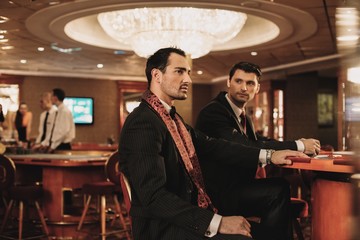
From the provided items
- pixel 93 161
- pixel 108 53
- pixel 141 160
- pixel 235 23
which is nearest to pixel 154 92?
pixel 141 160

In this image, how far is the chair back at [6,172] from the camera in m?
4.54

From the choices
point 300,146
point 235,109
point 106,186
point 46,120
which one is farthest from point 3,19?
point 300,146

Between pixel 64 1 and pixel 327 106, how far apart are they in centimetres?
1071

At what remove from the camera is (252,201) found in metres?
2.48

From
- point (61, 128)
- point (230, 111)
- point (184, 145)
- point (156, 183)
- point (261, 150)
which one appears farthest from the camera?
point (61, 128)

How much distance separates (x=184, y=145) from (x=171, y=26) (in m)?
5.17

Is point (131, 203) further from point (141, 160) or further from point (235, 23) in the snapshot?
point (235, 23)

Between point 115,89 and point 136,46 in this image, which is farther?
point 115,89

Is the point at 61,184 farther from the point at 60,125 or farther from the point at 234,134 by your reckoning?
the point at 234,134

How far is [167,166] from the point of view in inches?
74.7

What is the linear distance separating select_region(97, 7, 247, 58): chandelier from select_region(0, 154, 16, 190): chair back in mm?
3121

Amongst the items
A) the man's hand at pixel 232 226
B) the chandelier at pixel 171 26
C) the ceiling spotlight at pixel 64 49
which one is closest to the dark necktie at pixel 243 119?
the man's hand at pixel 232 226

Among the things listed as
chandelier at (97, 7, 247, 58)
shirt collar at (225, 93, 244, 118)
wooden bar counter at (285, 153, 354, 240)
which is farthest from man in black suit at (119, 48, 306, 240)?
chandelier at (97, 7, 247, 58)

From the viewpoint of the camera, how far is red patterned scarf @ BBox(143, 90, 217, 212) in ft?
6.48
